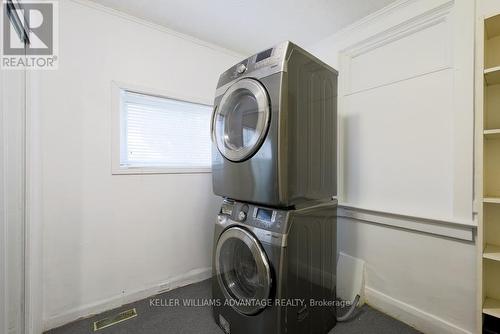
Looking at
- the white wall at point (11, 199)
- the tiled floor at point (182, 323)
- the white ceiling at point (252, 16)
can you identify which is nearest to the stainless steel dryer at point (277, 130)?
the white ceiling at point (252, 16)

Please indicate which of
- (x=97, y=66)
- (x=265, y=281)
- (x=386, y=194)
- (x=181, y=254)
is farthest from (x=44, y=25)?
(x=386, y=194)

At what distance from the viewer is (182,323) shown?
5.28 feet

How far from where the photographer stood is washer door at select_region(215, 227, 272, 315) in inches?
49.4

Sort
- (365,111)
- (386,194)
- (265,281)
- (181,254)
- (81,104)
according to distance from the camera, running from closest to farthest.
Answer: (265,281)
(81,104)
(386,194)
(365,111)
(181,254)

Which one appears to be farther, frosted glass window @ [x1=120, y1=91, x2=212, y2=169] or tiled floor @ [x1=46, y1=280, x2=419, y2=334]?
frosted glass window @ [x1=120, y1=91, x2=212, y2=169]

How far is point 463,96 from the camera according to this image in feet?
4.45

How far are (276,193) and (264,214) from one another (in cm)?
18

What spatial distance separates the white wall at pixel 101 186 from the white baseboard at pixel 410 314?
5.16 ft

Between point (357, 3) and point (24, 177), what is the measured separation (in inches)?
94.9

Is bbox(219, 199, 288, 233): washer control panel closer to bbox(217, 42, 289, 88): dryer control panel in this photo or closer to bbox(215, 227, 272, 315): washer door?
bbox(215, 227, 272, 315): washer door

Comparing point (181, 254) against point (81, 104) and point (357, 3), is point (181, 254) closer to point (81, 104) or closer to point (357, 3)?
point (81, 104)

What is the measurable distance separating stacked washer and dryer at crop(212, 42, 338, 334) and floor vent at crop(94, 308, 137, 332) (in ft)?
2.18

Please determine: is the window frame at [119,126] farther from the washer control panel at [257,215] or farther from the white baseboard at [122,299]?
the white baseboard at [122,299]

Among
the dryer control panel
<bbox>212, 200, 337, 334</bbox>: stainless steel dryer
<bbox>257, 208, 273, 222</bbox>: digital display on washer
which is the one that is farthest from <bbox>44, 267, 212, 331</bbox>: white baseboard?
the dryer control panel
